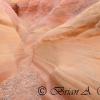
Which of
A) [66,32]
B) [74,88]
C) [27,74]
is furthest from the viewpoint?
[66,32]

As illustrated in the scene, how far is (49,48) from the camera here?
3.22 feet

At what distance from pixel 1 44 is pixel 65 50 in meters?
0.28

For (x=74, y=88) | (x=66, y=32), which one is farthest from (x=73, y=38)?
(x=74, y=88)

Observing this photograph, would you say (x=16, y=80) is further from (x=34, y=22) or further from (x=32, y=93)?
(x=34, y=22)

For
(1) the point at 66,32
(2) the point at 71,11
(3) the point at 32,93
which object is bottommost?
(3) the point at 32,93

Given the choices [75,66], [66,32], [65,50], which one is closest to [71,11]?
[66,32]

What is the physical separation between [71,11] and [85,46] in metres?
0.27

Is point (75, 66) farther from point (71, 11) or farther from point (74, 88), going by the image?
point (71, 11)

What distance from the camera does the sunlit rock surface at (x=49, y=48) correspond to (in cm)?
83

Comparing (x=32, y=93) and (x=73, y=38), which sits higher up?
(x=73, y=38)

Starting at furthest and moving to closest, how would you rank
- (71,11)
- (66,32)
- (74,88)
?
(71,11) → (66,32) → (74,88)

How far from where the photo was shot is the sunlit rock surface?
83 cm

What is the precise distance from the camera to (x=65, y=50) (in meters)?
0.94

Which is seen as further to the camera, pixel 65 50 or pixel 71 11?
pixel 71 11
